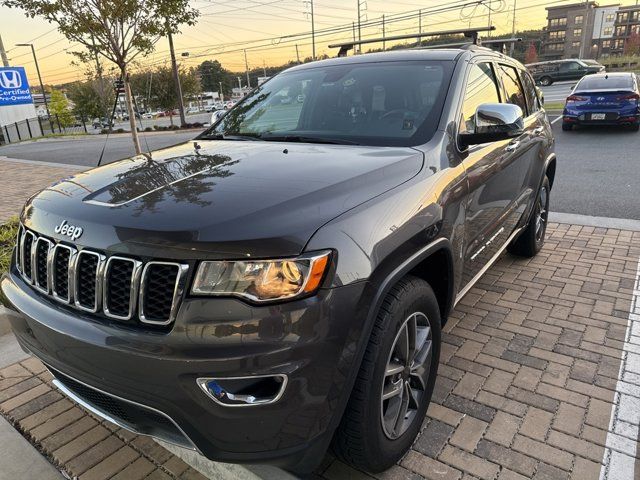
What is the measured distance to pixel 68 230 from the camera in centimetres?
201

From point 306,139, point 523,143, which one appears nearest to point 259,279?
point 306,139

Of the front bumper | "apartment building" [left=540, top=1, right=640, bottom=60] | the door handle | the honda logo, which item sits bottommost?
the front bumper

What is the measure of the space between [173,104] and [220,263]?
142 feet

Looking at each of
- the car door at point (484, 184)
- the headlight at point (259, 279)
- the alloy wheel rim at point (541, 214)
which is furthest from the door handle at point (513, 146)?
the headlight at point (259, 279)

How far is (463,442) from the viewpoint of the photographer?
2.46 m

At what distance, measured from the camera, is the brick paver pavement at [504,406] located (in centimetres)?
234

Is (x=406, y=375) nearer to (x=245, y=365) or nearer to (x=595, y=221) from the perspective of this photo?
(x=245, y=365)

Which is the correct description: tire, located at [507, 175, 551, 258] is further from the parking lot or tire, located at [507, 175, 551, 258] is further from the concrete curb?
the concrete curb

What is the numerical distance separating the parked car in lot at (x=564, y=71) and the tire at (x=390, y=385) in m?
37.3

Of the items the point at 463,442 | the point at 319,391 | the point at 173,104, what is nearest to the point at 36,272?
the point at 319,391

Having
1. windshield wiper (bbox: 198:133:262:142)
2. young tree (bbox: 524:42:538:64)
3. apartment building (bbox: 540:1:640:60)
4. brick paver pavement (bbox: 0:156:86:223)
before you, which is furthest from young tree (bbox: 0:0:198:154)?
apartment building (bbox: 540:1:640:60)

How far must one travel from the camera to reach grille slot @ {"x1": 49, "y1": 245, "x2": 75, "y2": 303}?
2033 mm

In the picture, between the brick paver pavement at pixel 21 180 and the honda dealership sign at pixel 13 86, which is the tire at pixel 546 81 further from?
the brick paver pavement at pixel 21 180

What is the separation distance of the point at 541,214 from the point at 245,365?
4126 millimetres
